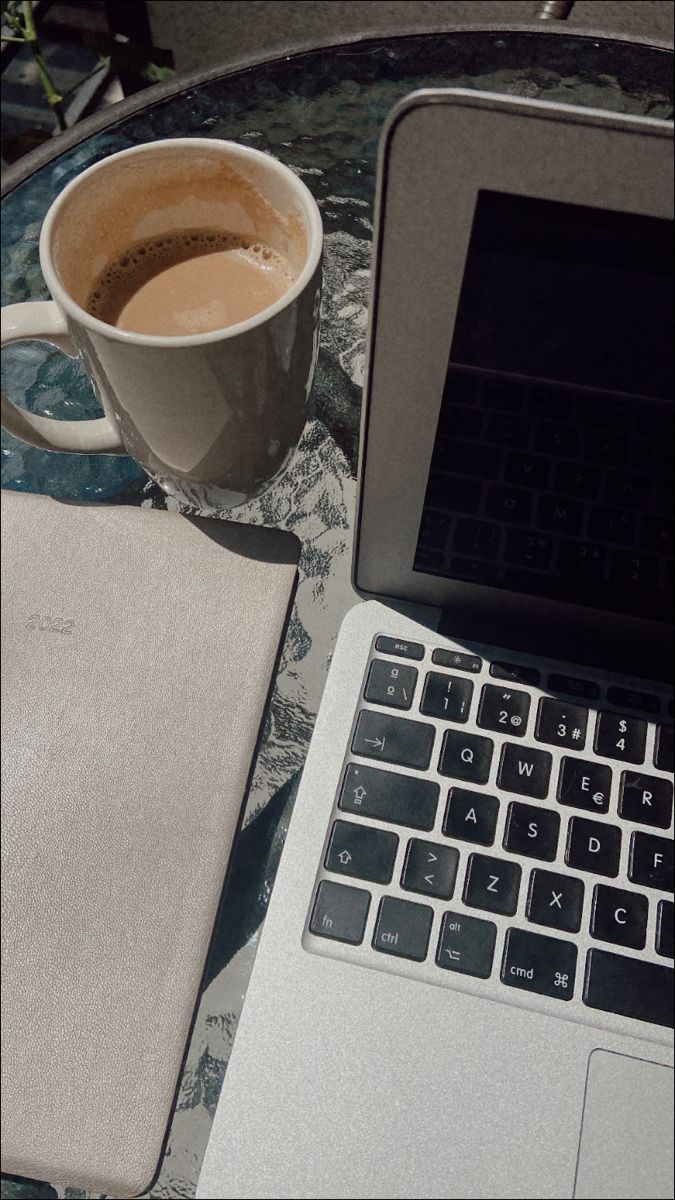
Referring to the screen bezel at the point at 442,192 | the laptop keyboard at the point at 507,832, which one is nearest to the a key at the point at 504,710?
the laptop keyboard at the point at 507,832

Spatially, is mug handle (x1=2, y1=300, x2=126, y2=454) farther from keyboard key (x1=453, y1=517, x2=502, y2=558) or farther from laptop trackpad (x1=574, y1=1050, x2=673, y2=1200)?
laptop trackpad (x1=574, y1=1050, x2=673, y2=1200)

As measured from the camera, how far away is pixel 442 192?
224 mm

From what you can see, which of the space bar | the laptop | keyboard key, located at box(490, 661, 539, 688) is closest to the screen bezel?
the laptop

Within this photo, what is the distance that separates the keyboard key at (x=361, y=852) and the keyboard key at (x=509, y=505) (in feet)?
0.45

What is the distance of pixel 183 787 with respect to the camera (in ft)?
1.14

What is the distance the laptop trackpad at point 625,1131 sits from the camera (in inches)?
12.0

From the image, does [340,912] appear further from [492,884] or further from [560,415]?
[560,415]

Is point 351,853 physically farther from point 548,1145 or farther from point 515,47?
point 515,47

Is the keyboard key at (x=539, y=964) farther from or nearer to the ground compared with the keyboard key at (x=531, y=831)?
nearer to the ground

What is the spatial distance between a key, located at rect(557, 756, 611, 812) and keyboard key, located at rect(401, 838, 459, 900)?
0.05 metres

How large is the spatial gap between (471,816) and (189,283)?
273 mm

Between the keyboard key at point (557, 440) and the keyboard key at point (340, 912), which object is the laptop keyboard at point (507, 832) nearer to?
the keyboard key at point (340, 912)

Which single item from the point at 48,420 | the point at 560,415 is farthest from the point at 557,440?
the point at 48,420

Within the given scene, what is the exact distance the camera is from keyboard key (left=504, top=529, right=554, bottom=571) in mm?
344
